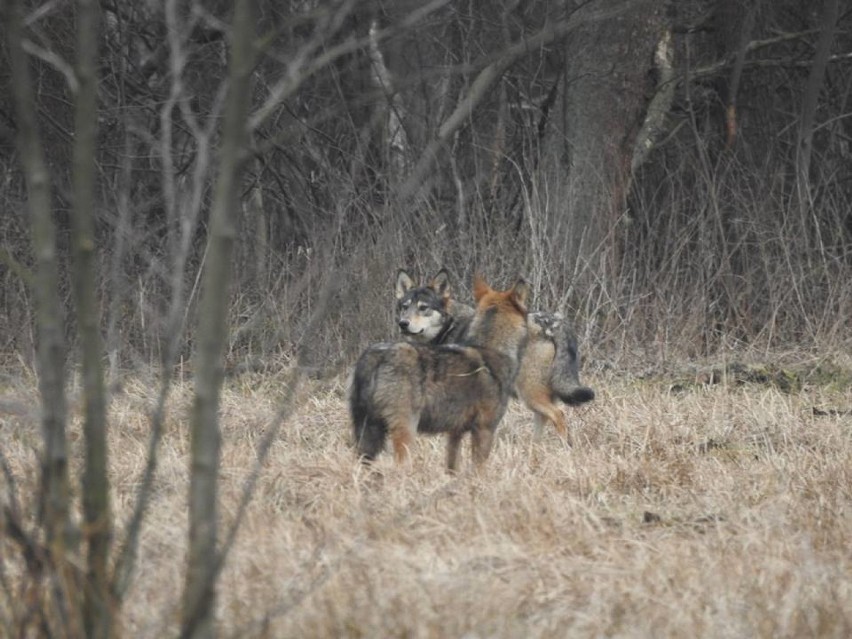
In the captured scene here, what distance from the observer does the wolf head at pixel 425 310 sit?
9.22m

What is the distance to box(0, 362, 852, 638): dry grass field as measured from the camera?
3.92 meters

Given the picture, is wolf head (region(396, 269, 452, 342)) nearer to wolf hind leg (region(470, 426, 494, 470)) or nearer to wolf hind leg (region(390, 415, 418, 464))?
wolf hind leg (region(470, 426, 494, 470))

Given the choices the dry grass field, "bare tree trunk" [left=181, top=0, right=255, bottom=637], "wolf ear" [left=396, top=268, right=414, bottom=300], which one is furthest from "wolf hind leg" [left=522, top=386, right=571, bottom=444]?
"bare tree trunk" [left=181, top=0, right=255, bottom=637]

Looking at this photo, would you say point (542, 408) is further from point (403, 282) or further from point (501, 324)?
point (403, 282)

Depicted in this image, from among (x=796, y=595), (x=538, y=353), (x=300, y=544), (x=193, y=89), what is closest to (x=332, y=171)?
(x=193, y=89)

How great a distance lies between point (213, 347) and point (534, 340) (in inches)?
232

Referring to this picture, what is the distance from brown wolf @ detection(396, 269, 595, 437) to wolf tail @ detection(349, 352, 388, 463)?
3.35 feet

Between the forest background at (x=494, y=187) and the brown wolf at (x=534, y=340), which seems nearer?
the brown wolf at (x=534, y=340)

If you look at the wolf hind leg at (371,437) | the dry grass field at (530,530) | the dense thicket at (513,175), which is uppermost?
the dense thicket at (513,175)

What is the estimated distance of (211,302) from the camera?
2979 mm

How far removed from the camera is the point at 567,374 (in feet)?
28.1

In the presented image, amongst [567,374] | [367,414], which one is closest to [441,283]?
[567,374]

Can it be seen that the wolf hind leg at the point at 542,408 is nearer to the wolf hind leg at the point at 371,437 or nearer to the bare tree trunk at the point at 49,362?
the wolf hind leg at the point at 371,437

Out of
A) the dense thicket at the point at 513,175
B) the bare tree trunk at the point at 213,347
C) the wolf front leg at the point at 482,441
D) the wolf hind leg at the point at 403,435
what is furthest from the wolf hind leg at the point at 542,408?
the bare tree trunk at the point at 213,347
